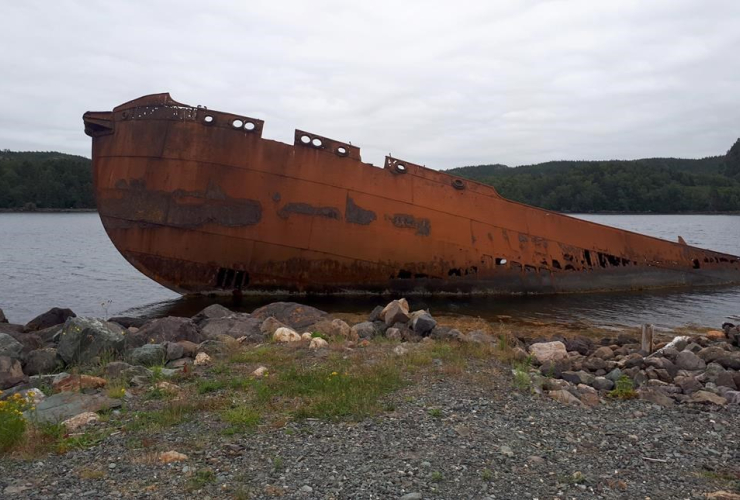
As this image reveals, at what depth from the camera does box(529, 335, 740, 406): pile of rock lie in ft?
17.0

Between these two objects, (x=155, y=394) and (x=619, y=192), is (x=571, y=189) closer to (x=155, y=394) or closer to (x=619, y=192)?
(x=619, y=192)

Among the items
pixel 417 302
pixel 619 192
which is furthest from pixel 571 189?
pixel 417 302

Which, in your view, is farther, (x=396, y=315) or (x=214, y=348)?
(x=396, y=315)

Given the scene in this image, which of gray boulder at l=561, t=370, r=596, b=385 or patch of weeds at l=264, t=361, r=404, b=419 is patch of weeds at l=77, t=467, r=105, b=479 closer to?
patch of weeds at l=264, t=361, r=404, b=419

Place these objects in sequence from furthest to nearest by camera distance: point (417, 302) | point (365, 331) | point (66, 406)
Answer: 1. point (417, 302)
2. point (365, 331)
3. point (66, 406)

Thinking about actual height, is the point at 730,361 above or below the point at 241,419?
above

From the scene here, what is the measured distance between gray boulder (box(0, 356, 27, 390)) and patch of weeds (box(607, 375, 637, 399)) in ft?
19.0

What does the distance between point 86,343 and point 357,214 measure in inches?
238

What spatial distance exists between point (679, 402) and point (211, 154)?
8689 millimetres

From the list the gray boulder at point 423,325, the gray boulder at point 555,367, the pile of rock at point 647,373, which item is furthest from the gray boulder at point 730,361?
the gray boulder at point 423,325

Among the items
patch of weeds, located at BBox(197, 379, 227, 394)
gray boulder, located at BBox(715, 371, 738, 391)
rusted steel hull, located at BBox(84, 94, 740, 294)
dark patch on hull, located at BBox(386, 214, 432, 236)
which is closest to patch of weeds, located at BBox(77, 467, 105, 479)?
patch of weeds, located at BBox(197, 379, 227, 394)

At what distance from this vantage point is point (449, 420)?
422 cm

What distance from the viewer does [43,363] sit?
6.04 metres

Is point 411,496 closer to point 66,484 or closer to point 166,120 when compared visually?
point 66,484
